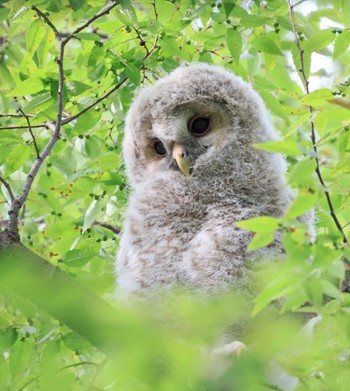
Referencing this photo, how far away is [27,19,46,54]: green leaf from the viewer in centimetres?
322

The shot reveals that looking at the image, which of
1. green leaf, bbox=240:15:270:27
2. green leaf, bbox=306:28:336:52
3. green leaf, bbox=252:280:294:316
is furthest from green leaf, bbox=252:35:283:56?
green leaf, bbox=252:280:294:316

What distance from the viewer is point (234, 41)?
131 inches

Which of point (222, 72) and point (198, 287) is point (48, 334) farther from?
point (222, 72)

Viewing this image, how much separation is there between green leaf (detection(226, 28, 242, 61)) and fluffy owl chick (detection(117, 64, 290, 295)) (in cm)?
28

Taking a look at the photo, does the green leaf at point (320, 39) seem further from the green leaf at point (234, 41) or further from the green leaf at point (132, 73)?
the green leaf at point (132, 73)

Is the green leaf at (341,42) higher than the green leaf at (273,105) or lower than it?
lower

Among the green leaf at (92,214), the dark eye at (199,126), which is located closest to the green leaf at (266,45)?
the dark eye at (199,126)

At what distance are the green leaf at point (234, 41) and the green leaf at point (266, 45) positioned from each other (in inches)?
→ 2.8

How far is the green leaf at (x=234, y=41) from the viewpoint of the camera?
3.33 m

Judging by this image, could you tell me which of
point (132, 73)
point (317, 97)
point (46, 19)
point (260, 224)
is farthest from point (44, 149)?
point (260, 224)

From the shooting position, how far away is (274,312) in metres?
2.91

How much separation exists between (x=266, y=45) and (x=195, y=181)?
697 millimetres

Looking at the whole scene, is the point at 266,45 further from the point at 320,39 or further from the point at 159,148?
the point at 159,148

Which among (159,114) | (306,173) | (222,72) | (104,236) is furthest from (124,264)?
(306,173)
